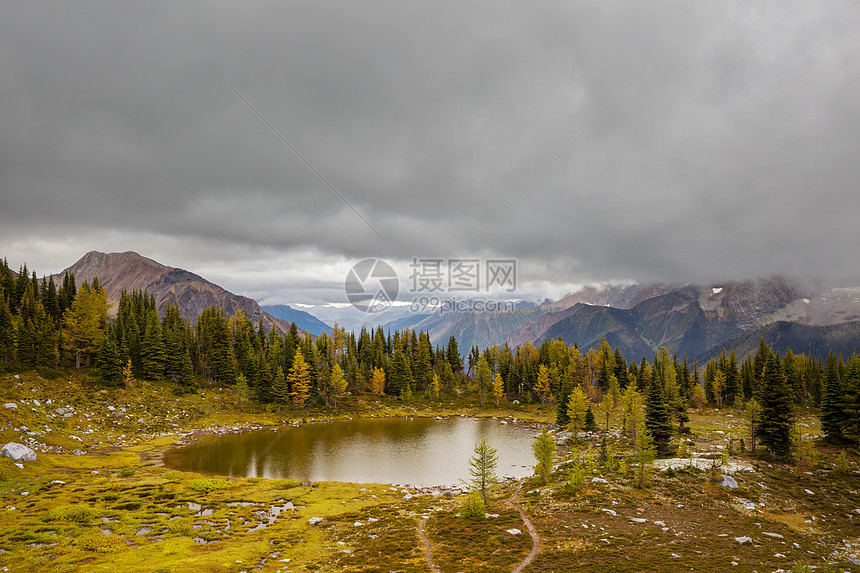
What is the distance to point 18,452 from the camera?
45562 mm

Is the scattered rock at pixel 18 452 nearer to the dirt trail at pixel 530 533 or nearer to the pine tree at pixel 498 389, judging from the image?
the dirt trail at pixel 530 533

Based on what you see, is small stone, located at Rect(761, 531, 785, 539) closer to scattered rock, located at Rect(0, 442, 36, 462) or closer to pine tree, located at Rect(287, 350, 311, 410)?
scattered rock, located at Rect(0, 442, 36, 462)

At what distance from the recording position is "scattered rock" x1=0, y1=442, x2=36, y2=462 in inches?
1764

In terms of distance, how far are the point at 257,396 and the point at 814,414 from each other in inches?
5465

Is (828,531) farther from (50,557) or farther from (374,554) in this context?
(50,557)

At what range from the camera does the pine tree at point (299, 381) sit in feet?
332

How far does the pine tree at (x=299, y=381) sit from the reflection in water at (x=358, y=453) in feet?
43.8

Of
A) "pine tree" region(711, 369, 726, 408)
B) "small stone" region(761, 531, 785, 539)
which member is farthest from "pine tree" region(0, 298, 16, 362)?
"pine tree" region(711, 369, 726, 408)

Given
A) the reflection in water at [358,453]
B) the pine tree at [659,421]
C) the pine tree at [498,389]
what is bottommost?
the reflection in water at [358,453]

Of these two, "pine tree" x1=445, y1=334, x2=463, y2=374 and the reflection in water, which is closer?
the reflection in water

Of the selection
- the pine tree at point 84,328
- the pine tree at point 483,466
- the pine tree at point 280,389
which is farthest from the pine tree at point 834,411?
the pine tree at point 84,328

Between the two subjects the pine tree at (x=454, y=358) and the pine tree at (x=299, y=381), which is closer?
the pine tree at (x=299, y=381)

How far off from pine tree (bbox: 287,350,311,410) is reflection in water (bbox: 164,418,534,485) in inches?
525

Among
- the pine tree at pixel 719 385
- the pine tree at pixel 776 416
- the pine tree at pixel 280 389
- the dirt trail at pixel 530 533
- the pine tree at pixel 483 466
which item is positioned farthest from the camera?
the pine tree at pixel 719 385
